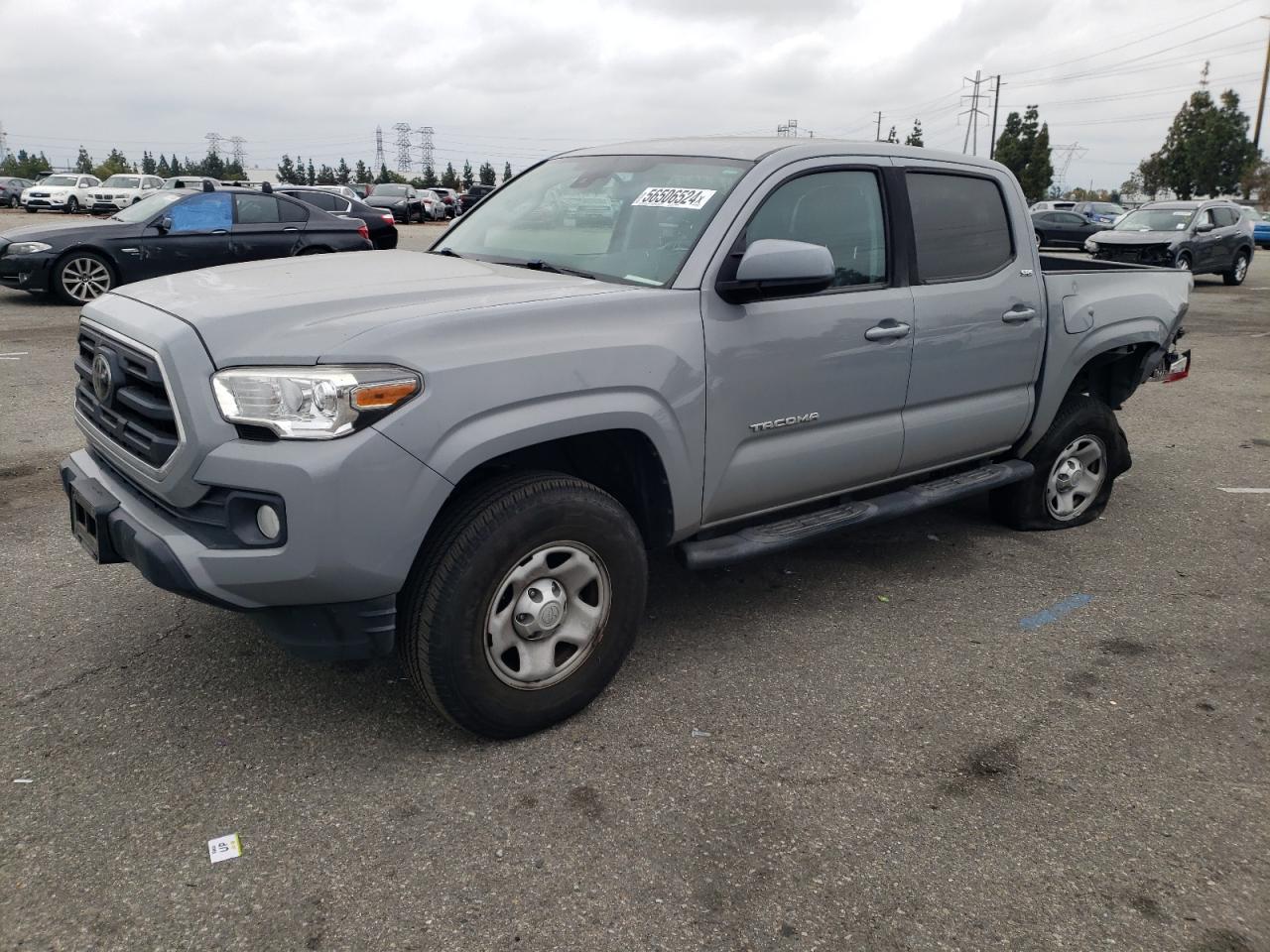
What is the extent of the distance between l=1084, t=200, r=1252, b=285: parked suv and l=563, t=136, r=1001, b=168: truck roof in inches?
625

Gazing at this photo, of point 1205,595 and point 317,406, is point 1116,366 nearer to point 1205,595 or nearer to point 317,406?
point 1205,595

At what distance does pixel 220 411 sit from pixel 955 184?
325 cm

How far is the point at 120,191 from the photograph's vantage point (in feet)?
115

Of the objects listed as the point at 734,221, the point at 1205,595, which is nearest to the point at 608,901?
the point at 734,221

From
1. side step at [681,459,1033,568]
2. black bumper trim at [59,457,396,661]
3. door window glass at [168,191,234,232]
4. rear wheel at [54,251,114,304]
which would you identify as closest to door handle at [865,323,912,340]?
side step at [681,459,1033,568]

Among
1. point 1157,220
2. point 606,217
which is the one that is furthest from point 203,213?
point 1157,220

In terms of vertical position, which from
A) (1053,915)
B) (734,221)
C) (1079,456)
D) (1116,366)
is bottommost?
(1053,915)

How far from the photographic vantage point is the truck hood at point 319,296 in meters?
2.67

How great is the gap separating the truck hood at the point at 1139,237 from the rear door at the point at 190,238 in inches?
592

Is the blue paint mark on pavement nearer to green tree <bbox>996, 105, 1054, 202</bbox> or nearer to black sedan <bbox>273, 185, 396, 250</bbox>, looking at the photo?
black sedan <bbox>273, 185, 396, 250</bbox>

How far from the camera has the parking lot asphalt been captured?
2.40 metres

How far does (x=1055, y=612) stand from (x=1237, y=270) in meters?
19.2

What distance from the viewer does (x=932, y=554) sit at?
4895 millimetres

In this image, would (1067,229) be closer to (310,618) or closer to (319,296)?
(319,296)
